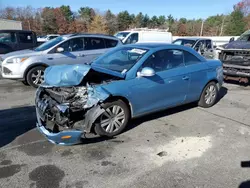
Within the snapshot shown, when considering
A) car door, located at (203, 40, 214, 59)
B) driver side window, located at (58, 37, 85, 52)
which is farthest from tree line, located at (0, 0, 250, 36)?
driver side window, located at (58, 37, 85, 52)

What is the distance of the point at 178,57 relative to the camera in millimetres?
4891

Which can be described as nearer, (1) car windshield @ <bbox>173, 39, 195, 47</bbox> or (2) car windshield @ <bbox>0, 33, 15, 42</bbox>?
(2) car windshield @ <bbox>0, 33, 15, 42</bbox>

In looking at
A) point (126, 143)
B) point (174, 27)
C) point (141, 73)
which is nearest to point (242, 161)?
point (126, 143)

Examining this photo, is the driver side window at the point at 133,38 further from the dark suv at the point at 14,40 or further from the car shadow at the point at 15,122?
the car shadow at the point at 15,122

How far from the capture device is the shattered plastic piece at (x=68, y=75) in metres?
3.79

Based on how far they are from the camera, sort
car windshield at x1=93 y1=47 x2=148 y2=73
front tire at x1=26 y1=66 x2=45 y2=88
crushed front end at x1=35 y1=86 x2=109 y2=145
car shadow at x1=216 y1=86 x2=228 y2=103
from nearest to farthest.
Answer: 1. crushed front end at x1=35 y1=86 x2=109 y2=145
2. car windshield at x1=93 y1=47 x2=148 y2=73
3. car shadow at x1=216 y1=86 x2=228 y2=103
4. front tire at x1=26 y1=66 x2=45 y2=88

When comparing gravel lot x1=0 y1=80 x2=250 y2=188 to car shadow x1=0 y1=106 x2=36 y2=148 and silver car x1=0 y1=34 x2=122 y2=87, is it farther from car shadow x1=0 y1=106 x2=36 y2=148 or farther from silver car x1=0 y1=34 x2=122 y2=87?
silver car x1=0 y1=34 x2=122 y2=87

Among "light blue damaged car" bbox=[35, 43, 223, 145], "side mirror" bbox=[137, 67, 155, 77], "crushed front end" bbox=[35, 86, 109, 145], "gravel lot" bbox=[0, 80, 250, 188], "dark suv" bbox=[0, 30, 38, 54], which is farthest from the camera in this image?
"dark suv" bbox=[0, 30, 38, 54]

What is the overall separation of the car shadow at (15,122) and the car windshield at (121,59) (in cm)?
183

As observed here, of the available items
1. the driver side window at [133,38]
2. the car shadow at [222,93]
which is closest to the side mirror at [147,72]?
the car shadow at [222,93]

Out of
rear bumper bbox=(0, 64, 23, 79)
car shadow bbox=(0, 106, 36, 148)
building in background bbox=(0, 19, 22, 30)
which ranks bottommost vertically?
car shadow bbox=(0, 106, 36, 148)

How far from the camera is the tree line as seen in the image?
51969 millimetres

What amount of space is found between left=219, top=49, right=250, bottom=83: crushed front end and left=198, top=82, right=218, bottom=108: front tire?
2801mm

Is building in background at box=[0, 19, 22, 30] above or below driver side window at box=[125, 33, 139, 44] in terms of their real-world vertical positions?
above
